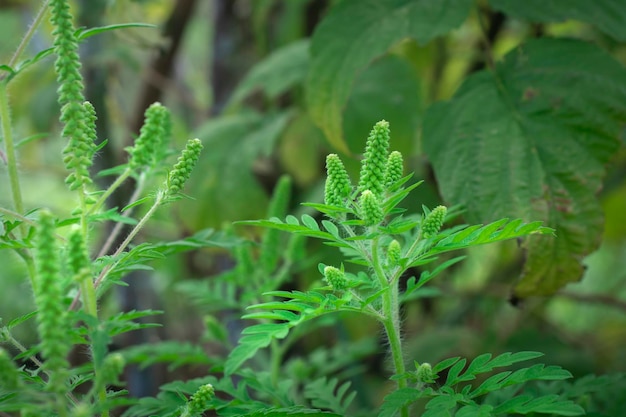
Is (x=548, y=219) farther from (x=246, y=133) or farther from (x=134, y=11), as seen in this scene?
(x=134, y=11)

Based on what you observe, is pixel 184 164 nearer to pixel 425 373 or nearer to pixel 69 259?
pixel 69 259

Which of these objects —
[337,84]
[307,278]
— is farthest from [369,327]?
[337,84]

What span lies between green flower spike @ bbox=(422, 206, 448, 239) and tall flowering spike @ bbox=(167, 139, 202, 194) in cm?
21

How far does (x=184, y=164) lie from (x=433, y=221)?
0.22 metres

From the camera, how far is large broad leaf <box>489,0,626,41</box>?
935mm

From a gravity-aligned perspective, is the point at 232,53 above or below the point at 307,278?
above

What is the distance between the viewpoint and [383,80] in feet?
4.26

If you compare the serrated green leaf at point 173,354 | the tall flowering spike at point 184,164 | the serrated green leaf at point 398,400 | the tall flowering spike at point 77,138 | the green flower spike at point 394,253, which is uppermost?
the tall flowering spike at point 77,138

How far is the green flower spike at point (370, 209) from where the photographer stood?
0.53m

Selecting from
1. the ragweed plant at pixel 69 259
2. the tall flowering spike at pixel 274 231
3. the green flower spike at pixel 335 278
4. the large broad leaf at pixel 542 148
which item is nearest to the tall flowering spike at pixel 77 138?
the ragweed plant at pixel 69 259

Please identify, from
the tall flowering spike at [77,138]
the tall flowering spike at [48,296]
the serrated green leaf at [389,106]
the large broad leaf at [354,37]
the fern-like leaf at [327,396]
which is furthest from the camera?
the serrated green leaf at [389,106]

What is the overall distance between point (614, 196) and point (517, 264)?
1.43 ft

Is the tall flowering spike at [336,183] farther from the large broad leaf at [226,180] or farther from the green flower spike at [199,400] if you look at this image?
the large broad leaf at [226,180]

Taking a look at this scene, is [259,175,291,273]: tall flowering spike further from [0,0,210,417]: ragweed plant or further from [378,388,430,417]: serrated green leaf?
[378,388,430,417]: serrated green leaf
